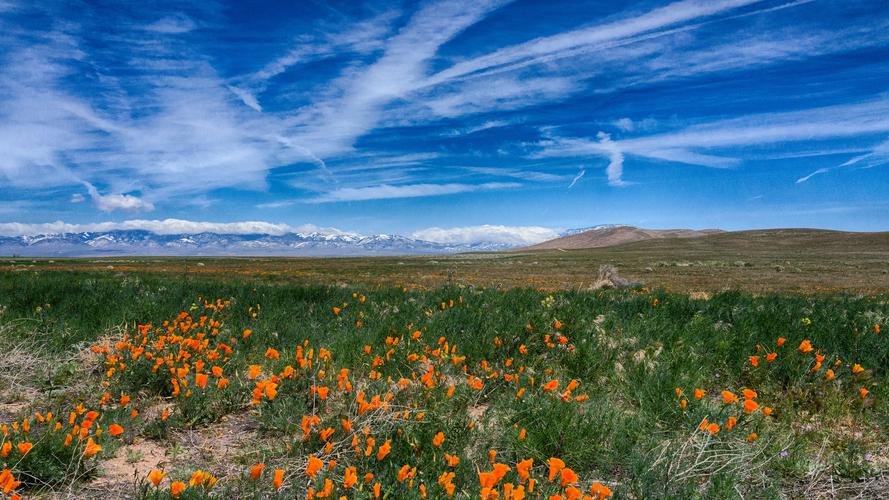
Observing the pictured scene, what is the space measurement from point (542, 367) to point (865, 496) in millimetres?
3150

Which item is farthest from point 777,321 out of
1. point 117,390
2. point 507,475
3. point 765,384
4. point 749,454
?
point 117,390

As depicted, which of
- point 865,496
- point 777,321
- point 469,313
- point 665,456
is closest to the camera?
point 865,496

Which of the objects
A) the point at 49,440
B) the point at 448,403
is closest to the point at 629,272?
the point at 448,403

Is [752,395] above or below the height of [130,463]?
above

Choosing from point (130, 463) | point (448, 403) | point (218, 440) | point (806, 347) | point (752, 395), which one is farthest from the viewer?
point (806, 347)

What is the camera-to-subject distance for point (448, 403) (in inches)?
175

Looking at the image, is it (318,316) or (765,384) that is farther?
(318,316)

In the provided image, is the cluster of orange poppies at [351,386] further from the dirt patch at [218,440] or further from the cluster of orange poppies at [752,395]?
the cluster of orange poppies at [752,395]

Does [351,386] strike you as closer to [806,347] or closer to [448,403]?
[448,403]

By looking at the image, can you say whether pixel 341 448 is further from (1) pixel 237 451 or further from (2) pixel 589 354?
(2) pixel 589 354

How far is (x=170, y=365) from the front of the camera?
203 inches

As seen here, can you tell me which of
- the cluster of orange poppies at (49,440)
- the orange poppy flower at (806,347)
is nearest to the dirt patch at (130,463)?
the cluster of orange poppies at (49,440)

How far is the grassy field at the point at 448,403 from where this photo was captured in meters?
3.33

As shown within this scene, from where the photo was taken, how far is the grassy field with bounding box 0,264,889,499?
333 centimetres
